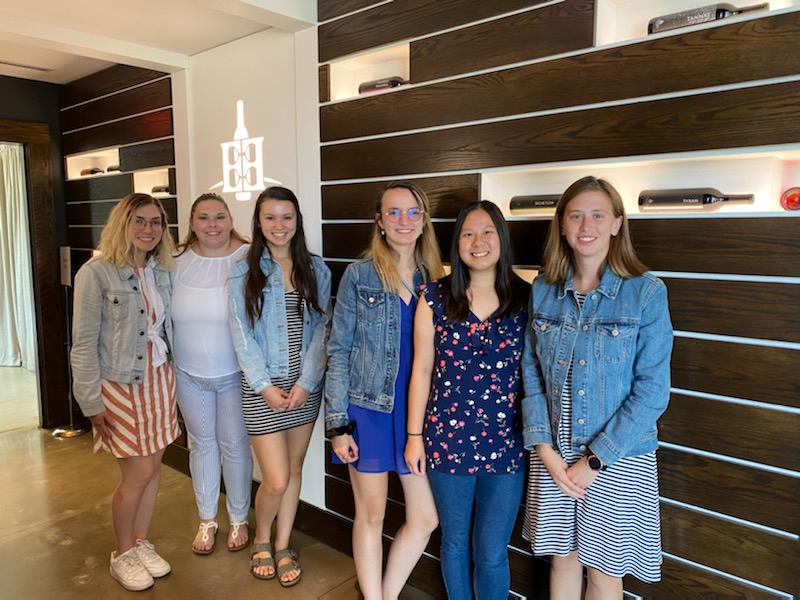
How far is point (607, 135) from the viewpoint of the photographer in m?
1.85

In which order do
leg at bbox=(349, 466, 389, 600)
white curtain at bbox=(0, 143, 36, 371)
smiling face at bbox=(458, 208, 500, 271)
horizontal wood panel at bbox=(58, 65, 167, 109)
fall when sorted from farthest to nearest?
white curtain at bbox=(0, 143, 36, 371), horizontal wood panel at bbox=(58, 65, 167, 109), leg at bbox=(349, 466, 389, 600), smiling face at bbox=(458, 208, 500, 271)

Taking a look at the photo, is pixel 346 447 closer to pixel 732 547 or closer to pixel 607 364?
pixel 607 364

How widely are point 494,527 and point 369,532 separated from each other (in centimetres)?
53

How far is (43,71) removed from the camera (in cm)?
411

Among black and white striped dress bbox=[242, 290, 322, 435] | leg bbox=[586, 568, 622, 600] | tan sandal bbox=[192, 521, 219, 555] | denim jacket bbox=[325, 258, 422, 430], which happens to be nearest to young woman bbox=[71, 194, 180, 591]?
tan sandal bbox=[192, 521, 219, 555]

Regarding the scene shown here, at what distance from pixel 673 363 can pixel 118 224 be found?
7.01ft

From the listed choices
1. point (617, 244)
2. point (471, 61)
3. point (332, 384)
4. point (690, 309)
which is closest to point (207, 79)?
point (471, 61)

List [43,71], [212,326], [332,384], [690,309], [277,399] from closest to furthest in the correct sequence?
1. [690,309]
2. [332,384]
3. [277,399]
4. [212,326]
5. [43,71]

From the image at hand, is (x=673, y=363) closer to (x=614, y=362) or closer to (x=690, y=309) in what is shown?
(x=690, y=309)

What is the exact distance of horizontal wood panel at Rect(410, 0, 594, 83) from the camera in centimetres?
188

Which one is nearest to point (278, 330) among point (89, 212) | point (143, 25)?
point (143, 25)

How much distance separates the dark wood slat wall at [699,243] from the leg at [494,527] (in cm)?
34

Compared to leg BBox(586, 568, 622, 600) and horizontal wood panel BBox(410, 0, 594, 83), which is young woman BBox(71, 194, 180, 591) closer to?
horizontal wood panel BBox(410, 0, 594, 83)

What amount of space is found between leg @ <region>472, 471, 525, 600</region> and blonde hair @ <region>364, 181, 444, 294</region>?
2.33ft
